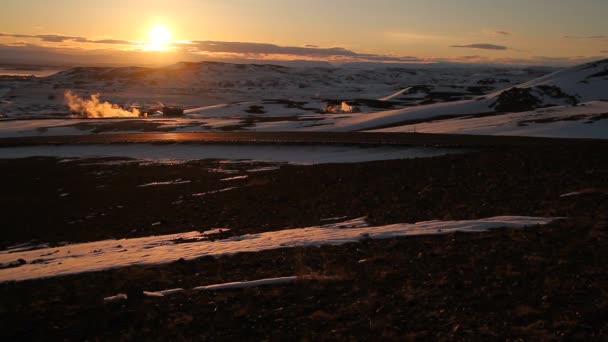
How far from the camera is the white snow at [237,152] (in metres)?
37.1

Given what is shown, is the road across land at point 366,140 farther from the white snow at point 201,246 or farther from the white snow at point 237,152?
the white snow at point 201,246

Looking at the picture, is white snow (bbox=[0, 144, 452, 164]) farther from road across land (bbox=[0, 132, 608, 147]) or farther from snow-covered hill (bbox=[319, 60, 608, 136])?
snow-covered hill (bbox=[319, 60, 608, 136])

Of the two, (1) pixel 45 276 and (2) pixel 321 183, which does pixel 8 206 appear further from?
(1) pixel 45 276

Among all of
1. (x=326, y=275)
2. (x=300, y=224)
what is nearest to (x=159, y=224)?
(x=300, y=224)

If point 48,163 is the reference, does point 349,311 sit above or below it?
above

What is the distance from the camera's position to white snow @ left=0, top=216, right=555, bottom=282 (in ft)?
44.5

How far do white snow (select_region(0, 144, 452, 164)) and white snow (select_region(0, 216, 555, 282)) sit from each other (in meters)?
20.4

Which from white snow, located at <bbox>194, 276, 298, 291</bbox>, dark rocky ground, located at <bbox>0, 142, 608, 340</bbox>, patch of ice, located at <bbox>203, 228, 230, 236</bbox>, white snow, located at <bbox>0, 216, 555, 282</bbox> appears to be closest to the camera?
dark rocky ground, located at <bbox>0, 142, 608, 340</bbox>

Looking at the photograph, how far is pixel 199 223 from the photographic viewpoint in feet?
65.9

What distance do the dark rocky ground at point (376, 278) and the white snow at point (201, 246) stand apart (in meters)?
0.66

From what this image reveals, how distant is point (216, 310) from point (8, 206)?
22.2 meters

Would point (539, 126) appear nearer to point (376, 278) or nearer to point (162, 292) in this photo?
point (376, 278)

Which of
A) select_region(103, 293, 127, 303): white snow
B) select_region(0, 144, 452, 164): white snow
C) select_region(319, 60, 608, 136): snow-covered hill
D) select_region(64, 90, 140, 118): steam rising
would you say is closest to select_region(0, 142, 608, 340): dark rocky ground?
select_region(103, 293, 127, 303): white snow

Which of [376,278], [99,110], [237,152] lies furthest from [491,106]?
[99,110]
